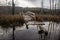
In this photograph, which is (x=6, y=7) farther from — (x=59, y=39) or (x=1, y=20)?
(x=59, y=39)

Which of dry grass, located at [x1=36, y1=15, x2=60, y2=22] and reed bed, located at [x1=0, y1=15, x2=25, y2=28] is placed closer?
reed bed, located at [x1=0, y1=15, x2=25, y2=28]

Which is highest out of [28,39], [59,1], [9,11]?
[59,1]

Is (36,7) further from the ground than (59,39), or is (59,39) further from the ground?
(36,7)

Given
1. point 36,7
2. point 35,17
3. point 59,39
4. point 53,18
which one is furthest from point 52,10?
point 59,39

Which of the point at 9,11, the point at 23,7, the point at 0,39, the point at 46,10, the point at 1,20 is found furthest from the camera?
the point at 23,7

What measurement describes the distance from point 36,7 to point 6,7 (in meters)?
1.69

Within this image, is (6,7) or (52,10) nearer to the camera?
(52,10)

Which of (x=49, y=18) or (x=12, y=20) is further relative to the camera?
(x=49, y=18)

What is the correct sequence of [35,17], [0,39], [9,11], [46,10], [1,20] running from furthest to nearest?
[46,10], [9,11], [35,17], [1,20], [0,39]

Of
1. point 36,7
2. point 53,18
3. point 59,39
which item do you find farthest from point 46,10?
point 59,39

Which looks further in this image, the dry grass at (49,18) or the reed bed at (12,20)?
the dry grass at (49,18)

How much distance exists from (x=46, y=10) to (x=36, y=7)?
0.69 metres

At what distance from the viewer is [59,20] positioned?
5.93 metres

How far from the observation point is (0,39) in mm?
2693
